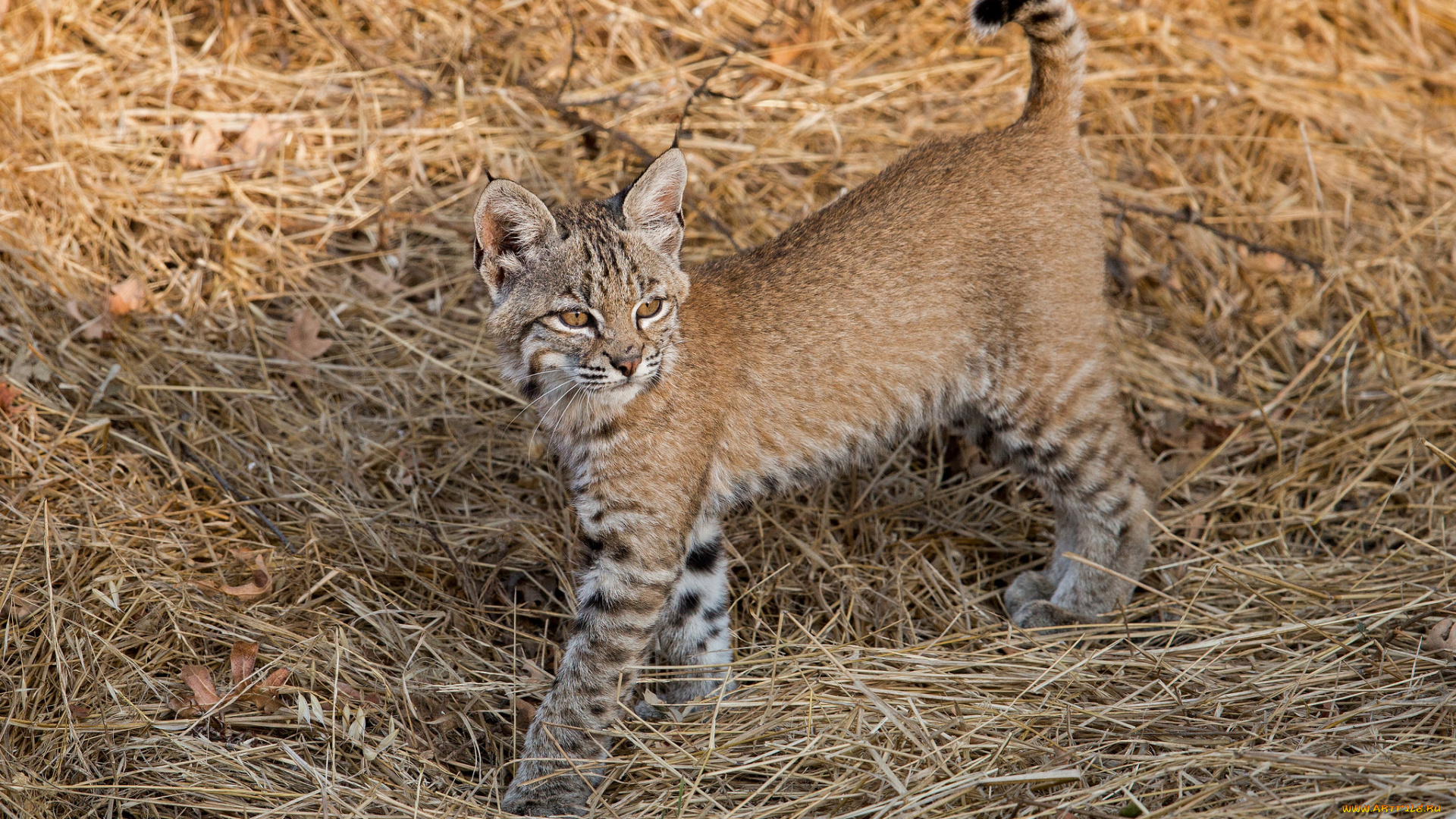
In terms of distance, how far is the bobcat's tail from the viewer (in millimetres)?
4309

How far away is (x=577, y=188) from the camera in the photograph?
5809mm

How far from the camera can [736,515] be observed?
5055mm

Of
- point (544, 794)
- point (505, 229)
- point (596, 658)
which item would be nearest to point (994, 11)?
point (505, 229)

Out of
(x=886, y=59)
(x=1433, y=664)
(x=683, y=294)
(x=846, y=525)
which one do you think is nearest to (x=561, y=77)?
(x=886, y=59)

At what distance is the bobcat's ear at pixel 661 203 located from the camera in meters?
3.94

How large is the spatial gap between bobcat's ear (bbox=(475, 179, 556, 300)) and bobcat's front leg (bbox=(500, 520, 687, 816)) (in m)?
1.02

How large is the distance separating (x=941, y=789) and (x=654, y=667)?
1.15 metres

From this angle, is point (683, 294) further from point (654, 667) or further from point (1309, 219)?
point (1309, 219)

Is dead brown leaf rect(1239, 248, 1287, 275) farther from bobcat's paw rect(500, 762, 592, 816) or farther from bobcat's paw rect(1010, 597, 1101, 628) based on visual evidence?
bobcat's paw rect(500, 762, 592, 816)

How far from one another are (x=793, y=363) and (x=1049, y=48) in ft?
5.49

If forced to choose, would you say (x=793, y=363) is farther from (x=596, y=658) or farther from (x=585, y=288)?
(x=596, y=658)

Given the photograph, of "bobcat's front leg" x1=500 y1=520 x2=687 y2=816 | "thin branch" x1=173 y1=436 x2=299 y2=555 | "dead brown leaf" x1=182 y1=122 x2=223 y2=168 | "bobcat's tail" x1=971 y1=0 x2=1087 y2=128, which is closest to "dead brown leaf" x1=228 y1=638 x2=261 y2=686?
"thin branch" x1=173 y1=436 x2=299 y2=555

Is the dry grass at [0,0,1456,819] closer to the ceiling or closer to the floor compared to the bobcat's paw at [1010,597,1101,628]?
closer to the ceiling

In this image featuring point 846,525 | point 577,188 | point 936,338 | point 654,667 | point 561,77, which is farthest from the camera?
point 561,77
